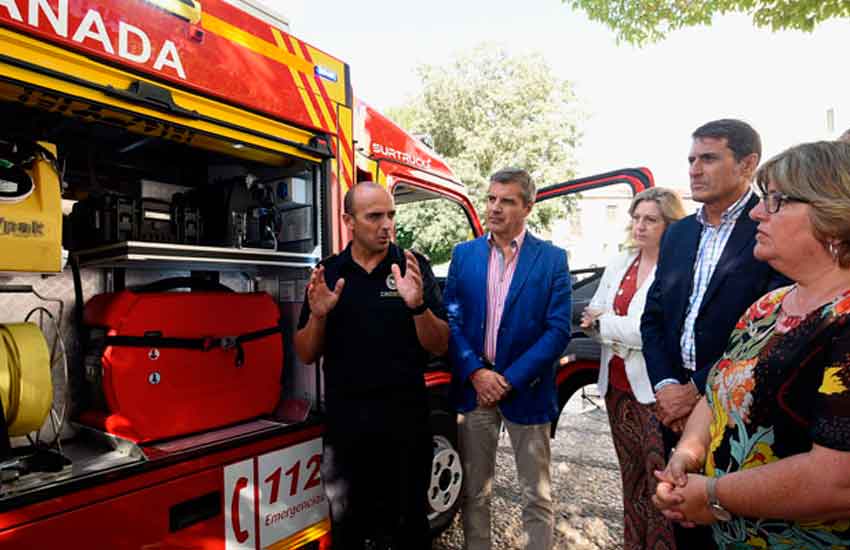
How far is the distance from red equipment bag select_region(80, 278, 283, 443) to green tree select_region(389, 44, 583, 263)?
13.5m

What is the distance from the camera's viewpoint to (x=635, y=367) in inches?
93.1

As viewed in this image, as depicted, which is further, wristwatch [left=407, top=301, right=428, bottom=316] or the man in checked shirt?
wristwatch [left=407, top=301, right=428, bottom=316]

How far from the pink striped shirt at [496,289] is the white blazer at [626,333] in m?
0.49

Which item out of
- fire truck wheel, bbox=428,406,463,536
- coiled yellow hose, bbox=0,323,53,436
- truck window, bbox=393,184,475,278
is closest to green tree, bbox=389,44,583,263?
truck window, bbox=393,184,475,278

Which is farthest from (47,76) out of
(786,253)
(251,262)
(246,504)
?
(786,253)

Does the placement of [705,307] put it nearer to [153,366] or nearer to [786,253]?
[786,253]

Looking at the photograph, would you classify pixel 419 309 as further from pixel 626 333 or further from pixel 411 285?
pixel 626 333

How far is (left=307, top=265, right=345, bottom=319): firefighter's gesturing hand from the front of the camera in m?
2.08

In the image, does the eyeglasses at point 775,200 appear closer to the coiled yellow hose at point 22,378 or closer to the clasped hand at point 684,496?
the clasped hand at point 684,496

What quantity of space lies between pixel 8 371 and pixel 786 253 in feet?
7.85

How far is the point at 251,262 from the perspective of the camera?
230 centimetres

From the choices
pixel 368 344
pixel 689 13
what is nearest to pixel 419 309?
pixel 368 344

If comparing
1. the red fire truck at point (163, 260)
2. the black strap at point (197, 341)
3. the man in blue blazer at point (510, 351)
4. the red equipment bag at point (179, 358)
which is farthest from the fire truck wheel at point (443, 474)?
the black strap at point (197, 341)

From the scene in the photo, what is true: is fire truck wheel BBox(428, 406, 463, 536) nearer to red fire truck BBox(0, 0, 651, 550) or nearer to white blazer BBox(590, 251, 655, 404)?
red fire truck BBox(0, 0, 651, 550)
